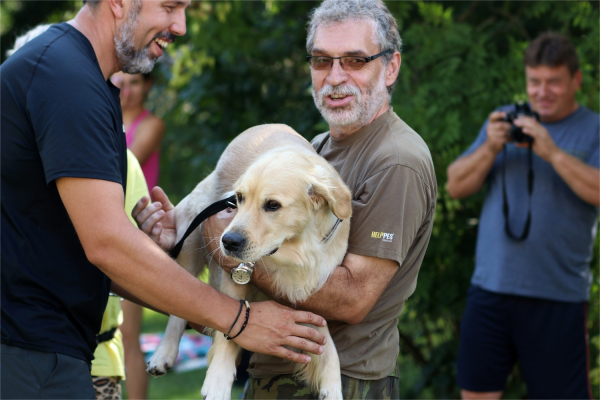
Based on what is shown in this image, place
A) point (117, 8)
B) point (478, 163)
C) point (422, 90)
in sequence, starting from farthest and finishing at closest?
point (422, 90) < point (478, 163) < point (117, 8)

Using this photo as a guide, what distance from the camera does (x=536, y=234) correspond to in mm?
3955

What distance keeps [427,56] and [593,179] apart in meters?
1.47

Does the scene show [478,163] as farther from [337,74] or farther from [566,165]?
[337,74]

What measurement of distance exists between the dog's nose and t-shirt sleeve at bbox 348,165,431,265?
472 millimetres

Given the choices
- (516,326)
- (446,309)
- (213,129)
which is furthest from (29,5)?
(516,326)

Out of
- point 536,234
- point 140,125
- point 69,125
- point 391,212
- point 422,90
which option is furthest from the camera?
point 140,125

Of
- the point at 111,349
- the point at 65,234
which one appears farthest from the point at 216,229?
the point at 111,349

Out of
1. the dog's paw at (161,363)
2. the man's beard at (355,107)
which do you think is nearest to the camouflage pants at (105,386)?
the dog's paw at (161,363)

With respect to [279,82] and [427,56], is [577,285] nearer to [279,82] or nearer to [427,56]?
[427,56]

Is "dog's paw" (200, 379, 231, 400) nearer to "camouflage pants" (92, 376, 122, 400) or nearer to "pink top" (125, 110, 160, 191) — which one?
"camouflage pants" (92, 376, 122, 400)

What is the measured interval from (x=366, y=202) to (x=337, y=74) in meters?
0.57

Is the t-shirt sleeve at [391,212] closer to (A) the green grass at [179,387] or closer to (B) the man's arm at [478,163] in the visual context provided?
(B) the man's arm at [478,163]

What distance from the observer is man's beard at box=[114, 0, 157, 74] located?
210 centimetres

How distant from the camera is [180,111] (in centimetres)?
671
